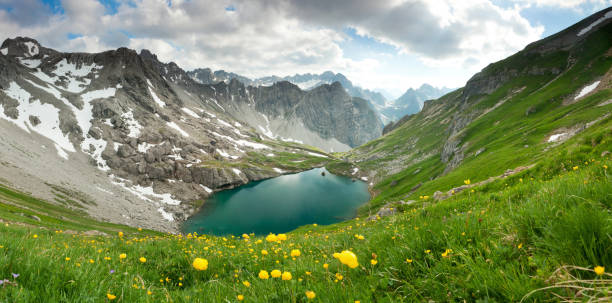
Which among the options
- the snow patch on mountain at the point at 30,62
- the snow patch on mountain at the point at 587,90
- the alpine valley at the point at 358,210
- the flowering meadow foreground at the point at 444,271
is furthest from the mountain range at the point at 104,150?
the snow patch on mountain at the point at 587,90

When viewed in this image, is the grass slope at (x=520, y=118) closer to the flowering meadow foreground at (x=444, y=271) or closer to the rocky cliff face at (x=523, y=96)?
the rocky cliff face at (x=523, y=96)

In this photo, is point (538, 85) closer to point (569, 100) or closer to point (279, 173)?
point (569, 100)

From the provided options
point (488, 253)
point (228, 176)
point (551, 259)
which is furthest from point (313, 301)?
point (228, 176)

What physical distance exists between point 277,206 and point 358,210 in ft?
126

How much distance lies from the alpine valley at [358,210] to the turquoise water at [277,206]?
30.9 feet

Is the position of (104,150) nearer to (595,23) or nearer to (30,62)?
(30,62)

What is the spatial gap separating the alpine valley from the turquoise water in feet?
30.9

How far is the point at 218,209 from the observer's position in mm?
118062

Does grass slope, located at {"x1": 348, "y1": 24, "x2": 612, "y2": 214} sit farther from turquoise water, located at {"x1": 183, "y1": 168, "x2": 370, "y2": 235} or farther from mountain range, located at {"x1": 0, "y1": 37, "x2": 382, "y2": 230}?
mountain range, located at {"x1": 0, "y1": 37, "x2": 382, "y2": 230}

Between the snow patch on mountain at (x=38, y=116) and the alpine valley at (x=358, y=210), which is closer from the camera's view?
the alpine valley at (x=358, y=210)

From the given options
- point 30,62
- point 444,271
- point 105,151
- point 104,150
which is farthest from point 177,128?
point 444,271

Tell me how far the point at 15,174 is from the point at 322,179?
486ft

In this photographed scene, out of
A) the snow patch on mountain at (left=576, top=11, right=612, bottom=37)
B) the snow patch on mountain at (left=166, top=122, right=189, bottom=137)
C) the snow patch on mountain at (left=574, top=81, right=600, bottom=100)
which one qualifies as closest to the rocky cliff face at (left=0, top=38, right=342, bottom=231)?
the snow patch on mountain at (left=166, top=122, right=189, bottom=137)

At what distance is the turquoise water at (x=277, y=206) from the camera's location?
97.1 m
